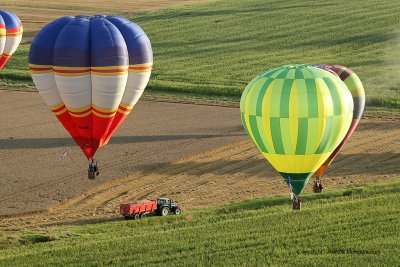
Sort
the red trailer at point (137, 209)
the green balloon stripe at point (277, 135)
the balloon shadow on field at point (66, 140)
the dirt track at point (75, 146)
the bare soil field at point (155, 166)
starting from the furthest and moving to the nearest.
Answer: the balloon shadow on field at point (66, 140)
the dirt track at point (75, 146)
the bare soil field at point (155, 166)
the red trailer at point (137, 209)
the green balloon stripe at point (277, 135)

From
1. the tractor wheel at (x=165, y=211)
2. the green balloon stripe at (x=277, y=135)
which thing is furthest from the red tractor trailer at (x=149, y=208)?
the green balloon stripe at (x=277, y=135)

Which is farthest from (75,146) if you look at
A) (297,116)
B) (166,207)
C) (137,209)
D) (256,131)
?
(297,116)

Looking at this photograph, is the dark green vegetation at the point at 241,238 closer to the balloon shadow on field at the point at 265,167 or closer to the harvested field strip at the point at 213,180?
the harvested field strip at the point at 213,180

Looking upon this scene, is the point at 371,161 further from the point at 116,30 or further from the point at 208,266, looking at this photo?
the point at 208,266

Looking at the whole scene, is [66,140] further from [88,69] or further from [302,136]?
[302,136]

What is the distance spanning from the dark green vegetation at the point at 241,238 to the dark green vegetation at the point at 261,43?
74.5 feet

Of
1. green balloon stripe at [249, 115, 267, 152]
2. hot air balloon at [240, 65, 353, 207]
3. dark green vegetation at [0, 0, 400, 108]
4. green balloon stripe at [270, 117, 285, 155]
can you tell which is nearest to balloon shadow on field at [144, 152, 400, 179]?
green balloon stripe at [249, 115, 267, 152]

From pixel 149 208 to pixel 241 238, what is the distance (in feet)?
19.2

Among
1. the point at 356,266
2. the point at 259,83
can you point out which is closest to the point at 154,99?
the point at 259,83

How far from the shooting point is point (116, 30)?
36.8 meters

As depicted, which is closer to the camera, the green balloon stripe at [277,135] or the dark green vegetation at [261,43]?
the green balloon stripe at [277,135]

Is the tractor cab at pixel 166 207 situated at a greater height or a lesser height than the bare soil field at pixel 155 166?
lesser

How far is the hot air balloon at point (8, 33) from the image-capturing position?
187ft

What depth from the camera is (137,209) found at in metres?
37.0
